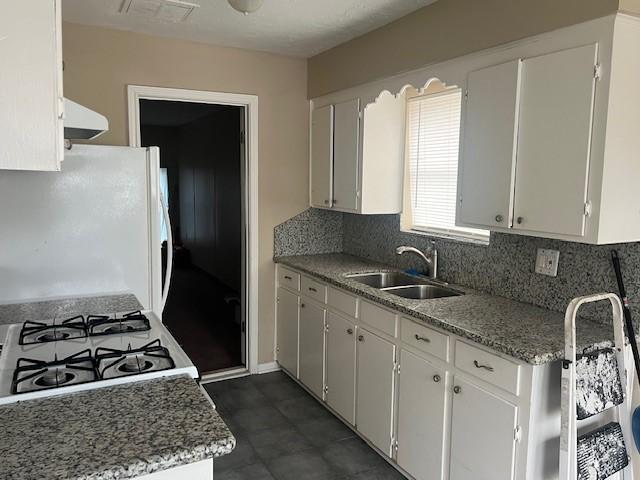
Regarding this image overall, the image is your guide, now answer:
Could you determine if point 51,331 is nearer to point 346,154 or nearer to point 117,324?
point 117,324

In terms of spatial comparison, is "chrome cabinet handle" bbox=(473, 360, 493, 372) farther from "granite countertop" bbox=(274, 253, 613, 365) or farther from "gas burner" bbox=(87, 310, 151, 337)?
"gas burner" bbox=(87, 310, 151, 337)

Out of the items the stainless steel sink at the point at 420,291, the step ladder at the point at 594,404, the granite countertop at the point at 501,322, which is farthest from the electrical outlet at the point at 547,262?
the stainless steel sink at the point at 420,291

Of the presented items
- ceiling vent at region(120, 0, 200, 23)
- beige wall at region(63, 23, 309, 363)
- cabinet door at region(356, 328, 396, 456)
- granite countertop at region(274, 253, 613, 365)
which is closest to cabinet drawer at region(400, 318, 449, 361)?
granite countertop at region(274, 253, 613, 365)

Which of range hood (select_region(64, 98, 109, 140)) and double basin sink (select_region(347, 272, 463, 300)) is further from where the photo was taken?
double basin sink (select_region(347, 272, 463, 300))

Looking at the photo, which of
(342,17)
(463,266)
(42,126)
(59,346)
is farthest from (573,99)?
→ (59,346)

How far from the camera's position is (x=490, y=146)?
2.28 m

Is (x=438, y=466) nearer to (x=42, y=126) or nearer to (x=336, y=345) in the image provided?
(x=336, y=345)

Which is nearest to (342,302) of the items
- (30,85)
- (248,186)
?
(248,186)

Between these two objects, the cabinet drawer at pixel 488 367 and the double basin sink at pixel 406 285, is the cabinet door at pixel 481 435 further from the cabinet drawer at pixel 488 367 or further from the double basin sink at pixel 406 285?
the double basin sink at pixel 406 285

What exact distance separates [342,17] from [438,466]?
2378mm

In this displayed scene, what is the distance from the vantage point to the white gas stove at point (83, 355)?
140cm

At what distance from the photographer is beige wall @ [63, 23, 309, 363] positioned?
315cm

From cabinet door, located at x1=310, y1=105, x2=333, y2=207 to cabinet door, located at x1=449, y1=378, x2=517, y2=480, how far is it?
1.88 meters

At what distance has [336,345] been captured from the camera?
3.06 meters
